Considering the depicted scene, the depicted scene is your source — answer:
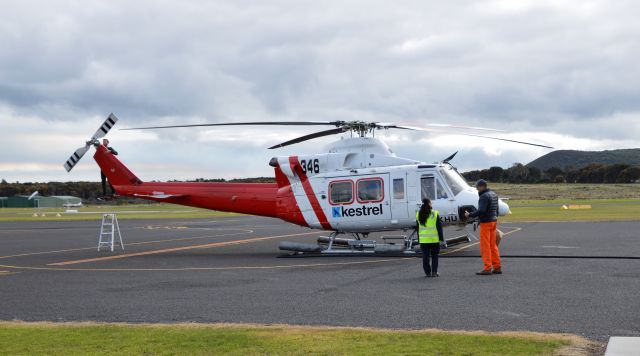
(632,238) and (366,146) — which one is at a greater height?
(366,146)

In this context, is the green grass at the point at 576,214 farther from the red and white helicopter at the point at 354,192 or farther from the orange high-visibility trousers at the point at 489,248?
the orange high-visibility trousers at the point at 489,248

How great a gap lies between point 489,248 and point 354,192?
6613 mm

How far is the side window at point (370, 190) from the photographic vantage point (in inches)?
830

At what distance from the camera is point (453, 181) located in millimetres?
20734

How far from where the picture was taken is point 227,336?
895cm

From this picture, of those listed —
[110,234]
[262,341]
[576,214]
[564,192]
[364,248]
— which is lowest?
[262,341]

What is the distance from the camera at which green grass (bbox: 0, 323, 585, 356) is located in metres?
7.99

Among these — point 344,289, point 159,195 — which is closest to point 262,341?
point 344,289

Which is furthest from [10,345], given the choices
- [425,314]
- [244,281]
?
[244,281]

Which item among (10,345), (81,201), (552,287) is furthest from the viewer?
(81,201)

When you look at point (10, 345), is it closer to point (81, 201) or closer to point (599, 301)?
point (599, 301)

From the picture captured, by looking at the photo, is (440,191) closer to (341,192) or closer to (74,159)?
(341,192)

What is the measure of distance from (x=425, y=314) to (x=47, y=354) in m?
5.53

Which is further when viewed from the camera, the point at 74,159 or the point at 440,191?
the point at 74,159
